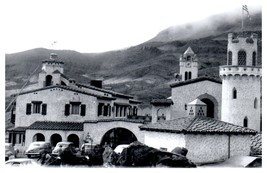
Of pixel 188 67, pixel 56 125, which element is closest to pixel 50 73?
pixel 56 125

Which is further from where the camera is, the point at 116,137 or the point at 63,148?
the point at 116,137

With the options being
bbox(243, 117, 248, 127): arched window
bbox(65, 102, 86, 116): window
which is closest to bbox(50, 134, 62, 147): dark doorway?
bbox(65, 102, 86, 116): window

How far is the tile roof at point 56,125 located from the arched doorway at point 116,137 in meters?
2.14

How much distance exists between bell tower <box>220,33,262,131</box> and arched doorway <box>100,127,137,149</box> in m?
7.69

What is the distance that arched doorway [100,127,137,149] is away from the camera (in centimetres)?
3372

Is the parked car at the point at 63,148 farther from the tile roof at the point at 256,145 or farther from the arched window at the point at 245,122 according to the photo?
the arched window at the point at 245,122

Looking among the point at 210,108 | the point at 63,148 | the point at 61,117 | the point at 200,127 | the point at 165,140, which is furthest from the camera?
the point at 210,108

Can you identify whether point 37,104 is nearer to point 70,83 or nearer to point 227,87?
point 70,83

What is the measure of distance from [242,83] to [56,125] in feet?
48.6

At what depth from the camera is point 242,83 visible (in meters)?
30.9

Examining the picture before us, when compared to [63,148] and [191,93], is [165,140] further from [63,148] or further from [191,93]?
[191,93]

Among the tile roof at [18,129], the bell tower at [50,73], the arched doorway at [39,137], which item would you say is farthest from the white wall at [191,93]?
the tile roof at [18,129]

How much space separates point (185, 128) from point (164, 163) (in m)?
4.00

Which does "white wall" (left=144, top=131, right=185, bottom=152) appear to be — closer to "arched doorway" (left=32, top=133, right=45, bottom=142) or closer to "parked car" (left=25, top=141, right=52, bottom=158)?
→ "parked car" (left=25, top=141, right=52, bottom=158)
